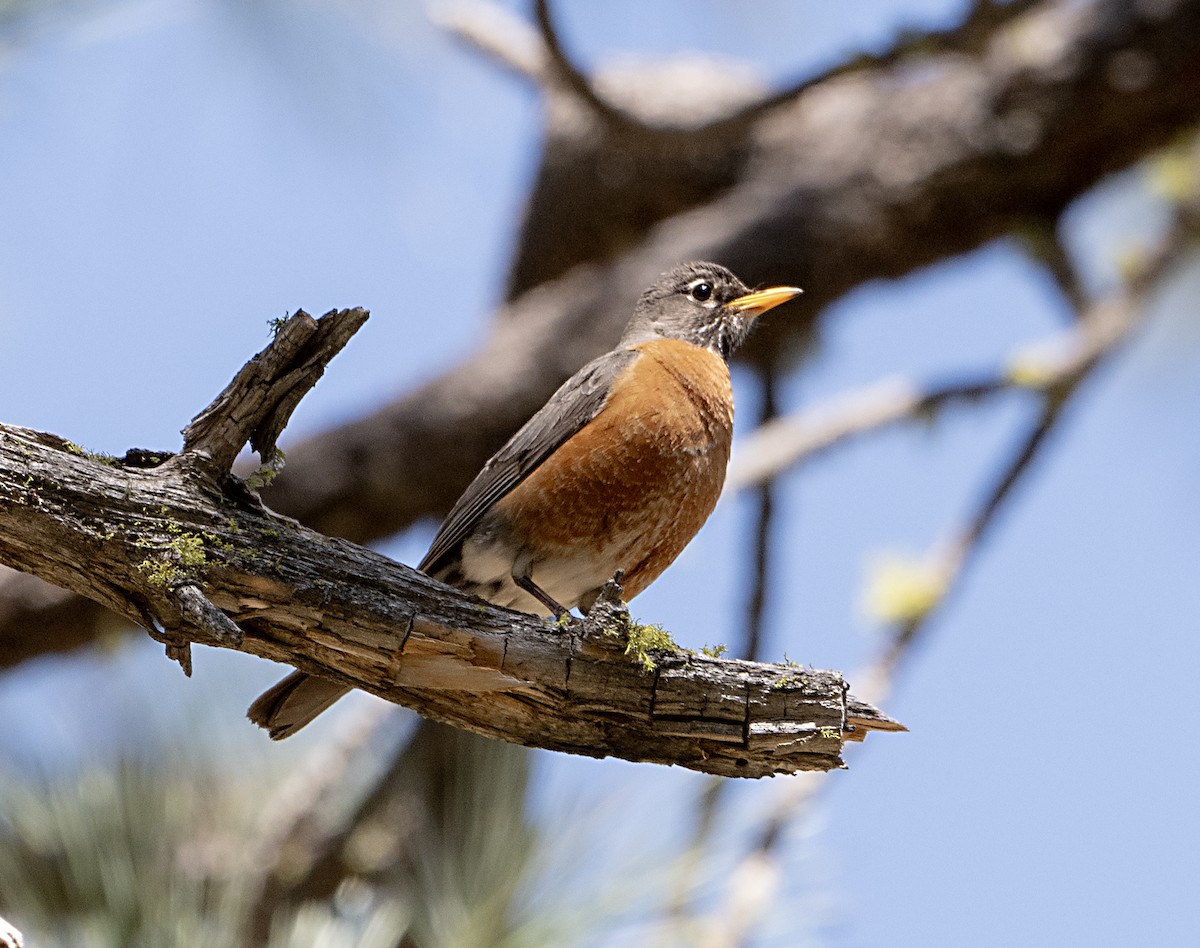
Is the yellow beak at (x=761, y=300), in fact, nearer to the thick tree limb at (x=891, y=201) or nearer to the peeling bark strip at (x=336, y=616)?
the thick tree limb at (x=891, y=201)

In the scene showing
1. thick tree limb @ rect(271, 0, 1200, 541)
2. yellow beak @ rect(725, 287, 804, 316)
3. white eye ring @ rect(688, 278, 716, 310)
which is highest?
thick tree limb @ rect(271, 0, 1200, 541)

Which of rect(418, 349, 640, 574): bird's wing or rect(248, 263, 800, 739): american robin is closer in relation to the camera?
rect(248, 263, 800, 739): american robin

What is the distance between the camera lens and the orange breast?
380 cm

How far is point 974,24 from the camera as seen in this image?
16.8 ft

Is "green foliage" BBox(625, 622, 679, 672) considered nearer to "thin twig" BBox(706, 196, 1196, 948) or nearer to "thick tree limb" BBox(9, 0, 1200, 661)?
"thin twig" BBox(706, 196, 1196, 948)

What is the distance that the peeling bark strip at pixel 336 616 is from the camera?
8.64 ft

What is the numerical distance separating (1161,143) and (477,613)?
470cm

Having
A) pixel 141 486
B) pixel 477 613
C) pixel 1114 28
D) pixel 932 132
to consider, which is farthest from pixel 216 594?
pixel 1114 28

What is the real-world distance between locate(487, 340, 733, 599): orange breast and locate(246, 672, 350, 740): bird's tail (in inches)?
31.1

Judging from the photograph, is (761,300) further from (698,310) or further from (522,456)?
(522,456)

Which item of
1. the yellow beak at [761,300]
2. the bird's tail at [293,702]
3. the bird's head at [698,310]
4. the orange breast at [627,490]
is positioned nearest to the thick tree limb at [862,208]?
the bird's head at [698,310]

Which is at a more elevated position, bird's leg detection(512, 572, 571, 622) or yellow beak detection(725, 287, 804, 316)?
yellow beak detection(725, 287, 804, 316)

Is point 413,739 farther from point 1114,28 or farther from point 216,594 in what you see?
point 1114,28

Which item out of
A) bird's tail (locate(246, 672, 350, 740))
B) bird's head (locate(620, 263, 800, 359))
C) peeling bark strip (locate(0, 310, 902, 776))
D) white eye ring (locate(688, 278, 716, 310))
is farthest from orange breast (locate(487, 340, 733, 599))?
white eye ring (locate(688, 278, 716, 310))
